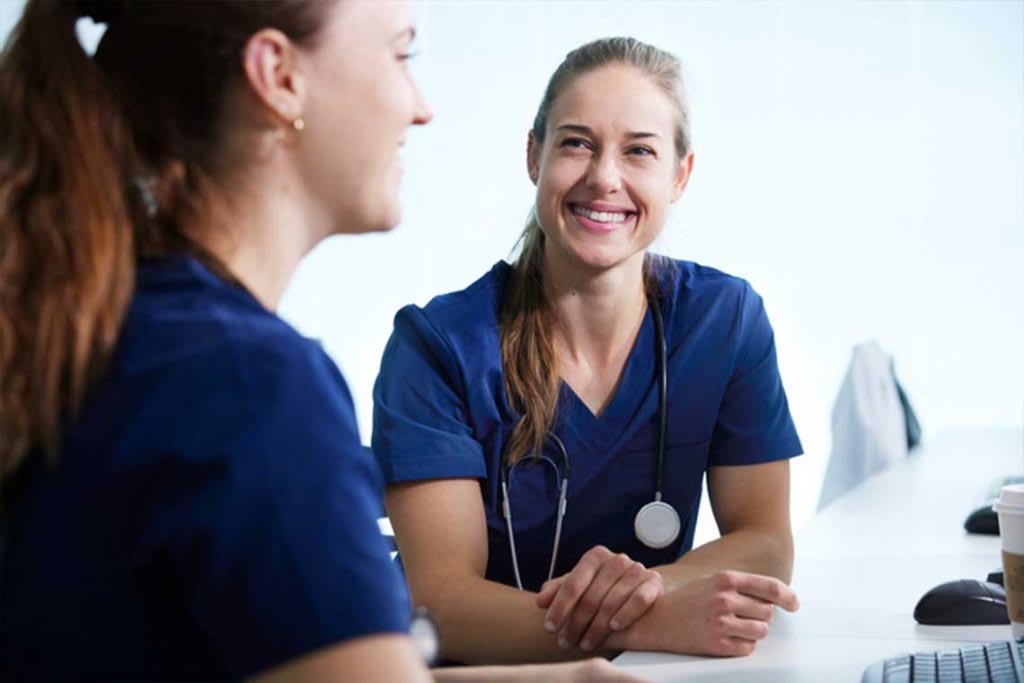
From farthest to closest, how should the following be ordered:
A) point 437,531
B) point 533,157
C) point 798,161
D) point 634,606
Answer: point 798,161 < point 533,157 < point 437,531 < point 634,606

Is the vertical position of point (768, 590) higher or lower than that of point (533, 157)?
lower

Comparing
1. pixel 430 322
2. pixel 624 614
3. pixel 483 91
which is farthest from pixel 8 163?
pixel 483 91

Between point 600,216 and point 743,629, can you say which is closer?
point 743,629

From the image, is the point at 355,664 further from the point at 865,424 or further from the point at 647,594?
the point at 865,424

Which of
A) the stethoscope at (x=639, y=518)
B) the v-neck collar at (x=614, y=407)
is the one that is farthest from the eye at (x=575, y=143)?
the stethoscope at (x=639, y=518)

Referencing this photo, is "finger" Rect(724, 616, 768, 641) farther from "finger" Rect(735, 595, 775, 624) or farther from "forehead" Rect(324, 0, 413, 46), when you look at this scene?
"forehead" Rect(324, 0, 413, 46)

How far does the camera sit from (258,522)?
1.86 feet

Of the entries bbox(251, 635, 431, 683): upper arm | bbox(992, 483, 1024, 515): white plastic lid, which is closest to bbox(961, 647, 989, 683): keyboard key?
bbox(992, 483, 1024, 515): white plastic lid

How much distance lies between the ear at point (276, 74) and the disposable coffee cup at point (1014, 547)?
67 centimetres

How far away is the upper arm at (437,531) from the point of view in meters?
1.38

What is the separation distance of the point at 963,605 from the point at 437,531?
538mm

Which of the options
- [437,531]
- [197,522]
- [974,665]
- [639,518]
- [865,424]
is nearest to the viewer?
[197,522]

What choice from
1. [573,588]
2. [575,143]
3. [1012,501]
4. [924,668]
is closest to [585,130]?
[575,143]

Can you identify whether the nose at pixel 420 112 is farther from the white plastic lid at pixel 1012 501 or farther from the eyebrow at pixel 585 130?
the eyebrow at pixel 585 130
